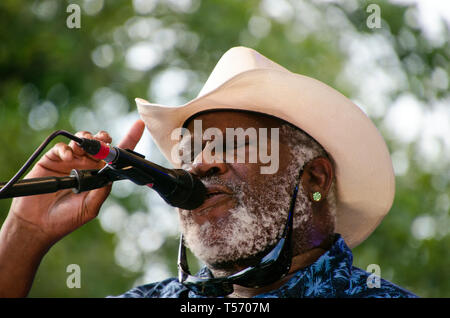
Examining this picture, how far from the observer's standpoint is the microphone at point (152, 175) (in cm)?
195

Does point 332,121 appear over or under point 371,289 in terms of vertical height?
over

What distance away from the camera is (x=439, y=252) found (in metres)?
7.81

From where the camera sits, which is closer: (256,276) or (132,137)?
(256,276)

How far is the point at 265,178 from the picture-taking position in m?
2.73

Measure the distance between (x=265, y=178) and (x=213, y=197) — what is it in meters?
0.28

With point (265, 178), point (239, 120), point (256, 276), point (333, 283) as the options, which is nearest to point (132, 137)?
point (239, 120)

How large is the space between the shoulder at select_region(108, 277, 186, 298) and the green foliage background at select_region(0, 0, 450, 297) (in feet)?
13.8

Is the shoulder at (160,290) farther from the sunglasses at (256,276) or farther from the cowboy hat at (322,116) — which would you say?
the cowboy hat at (322,116)

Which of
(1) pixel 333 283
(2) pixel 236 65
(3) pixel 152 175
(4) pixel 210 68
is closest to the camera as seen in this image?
(3) pixel 152 175

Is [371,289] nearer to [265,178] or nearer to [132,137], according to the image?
[265,178]

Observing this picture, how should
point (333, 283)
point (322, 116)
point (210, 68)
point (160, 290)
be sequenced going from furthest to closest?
point (210, 68) → point (160, 290) → point (322, 116) → point (333, 283)

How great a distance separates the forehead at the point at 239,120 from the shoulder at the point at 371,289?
770 millimetres

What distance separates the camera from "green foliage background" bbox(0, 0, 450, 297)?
301 inches

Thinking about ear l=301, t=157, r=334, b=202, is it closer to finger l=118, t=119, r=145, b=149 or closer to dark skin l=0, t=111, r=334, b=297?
dark skin l=0, t=111, r=334, b=297
